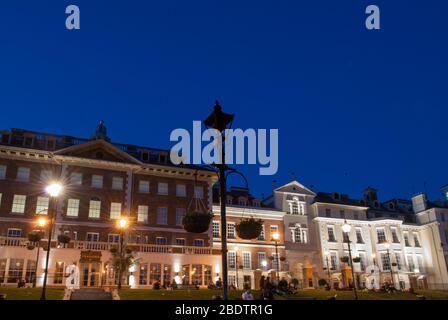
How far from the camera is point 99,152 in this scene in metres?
43.9

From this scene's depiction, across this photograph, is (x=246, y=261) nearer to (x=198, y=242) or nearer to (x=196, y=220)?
(x=198, y=242)

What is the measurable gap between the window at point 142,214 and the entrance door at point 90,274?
782 centimetres

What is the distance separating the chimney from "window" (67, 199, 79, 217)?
54497 mm

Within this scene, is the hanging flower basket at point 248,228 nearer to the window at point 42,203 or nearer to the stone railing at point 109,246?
the stone railing at point 109,246

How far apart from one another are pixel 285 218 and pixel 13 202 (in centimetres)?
3417

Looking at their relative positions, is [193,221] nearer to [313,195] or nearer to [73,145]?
[73,145]

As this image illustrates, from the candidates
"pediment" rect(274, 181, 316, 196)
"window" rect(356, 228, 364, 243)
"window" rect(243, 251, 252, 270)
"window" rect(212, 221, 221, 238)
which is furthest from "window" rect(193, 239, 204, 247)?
"window" rect(356, 228, 364, 243)

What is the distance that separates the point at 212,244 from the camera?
154 ft

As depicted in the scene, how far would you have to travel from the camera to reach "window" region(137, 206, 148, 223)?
44094 mm

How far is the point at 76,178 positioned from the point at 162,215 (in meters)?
10.1

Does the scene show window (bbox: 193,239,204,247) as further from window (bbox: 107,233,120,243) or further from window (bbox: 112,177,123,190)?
window (bbox: 112,177,123,190)

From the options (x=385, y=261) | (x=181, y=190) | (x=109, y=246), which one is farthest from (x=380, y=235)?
(x=109, y=246)
